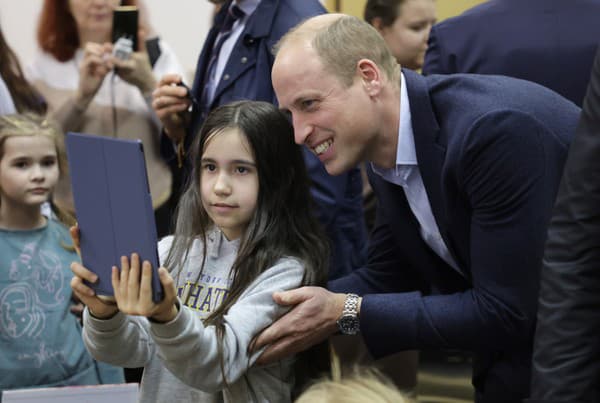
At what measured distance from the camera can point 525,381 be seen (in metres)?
2.46

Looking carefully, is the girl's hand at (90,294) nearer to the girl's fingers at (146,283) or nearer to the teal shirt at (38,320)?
the girl's fingers at (146,283)

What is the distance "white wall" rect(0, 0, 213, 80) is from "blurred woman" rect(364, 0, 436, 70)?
1.06 meters

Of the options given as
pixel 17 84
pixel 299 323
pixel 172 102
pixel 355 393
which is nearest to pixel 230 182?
pixel 299 323

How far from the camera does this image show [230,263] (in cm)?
260

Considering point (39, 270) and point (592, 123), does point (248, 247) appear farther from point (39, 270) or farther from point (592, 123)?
point (39, 270)

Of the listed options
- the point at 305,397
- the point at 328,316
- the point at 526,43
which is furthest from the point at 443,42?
the point at 305,397

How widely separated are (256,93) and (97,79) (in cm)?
97

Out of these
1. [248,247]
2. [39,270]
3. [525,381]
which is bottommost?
[39,270]

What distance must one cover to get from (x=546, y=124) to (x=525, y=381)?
1.92 feet

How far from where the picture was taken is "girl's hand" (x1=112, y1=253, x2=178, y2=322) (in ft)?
6.77

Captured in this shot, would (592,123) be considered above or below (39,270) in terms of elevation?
above

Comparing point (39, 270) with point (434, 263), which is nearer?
point (434, 263)

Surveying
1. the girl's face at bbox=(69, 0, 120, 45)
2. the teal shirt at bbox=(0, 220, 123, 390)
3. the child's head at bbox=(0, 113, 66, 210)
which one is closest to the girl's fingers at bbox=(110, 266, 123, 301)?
the teal shirt at bbox=(0, 220, 123, 390)

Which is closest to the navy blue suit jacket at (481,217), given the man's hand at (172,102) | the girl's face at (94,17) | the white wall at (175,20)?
the man's hand at (172,102)
